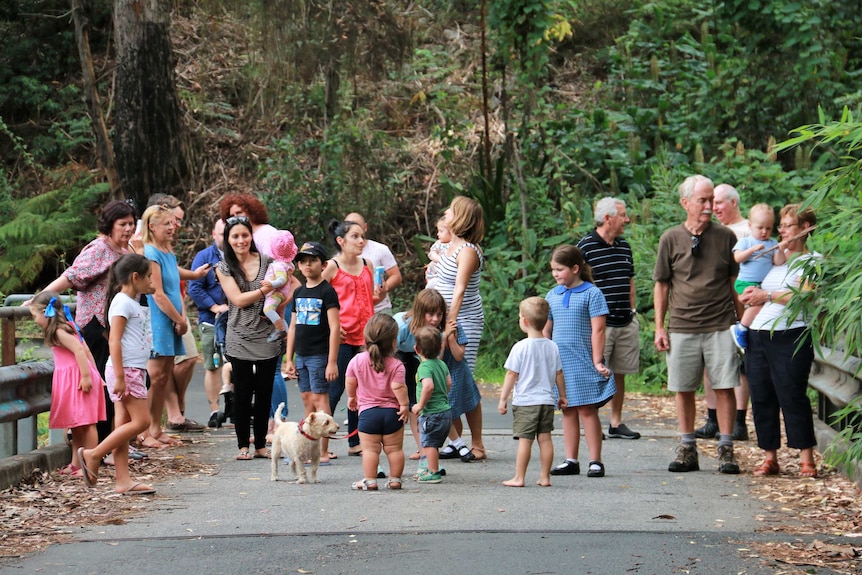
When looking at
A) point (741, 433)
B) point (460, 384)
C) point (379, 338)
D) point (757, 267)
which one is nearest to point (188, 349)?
point (460, 384)

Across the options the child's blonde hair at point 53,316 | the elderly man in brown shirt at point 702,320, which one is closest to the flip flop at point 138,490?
the child's blonde hair at point 53,316

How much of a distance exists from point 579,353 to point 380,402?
1.63 m

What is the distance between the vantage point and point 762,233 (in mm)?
9211

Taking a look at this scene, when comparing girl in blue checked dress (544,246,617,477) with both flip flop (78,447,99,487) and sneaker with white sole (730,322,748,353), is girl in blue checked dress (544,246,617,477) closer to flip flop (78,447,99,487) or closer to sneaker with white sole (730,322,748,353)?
sneaker with white sole (730,322,748,353)

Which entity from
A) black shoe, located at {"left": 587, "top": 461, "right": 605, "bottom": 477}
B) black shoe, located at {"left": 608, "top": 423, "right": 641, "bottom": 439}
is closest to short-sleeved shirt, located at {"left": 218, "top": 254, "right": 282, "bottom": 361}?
black shoe, located at {"left": 587, "top": 461, "right": 605, "bottom": 477}

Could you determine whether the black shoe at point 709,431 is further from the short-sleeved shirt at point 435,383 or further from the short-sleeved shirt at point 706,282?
the short-sleeved shirt at point 435,383

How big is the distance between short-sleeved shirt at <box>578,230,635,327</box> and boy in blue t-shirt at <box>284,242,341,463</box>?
2.56m

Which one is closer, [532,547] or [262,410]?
[532,547]

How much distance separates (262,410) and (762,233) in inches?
166

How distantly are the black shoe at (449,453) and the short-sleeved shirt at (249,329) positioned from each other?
5.34ft

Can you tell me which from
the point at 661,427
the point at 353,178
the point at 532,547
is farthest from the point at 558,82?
the point at 532,547

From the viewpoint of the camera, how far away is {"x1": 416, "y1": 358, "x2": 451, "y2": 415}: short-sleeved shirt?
28.4ft

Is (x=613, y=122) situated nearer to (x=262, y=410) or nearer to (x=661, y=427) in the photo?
(x=661, y=427)

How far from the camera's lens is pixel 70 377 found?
28.7 feet
